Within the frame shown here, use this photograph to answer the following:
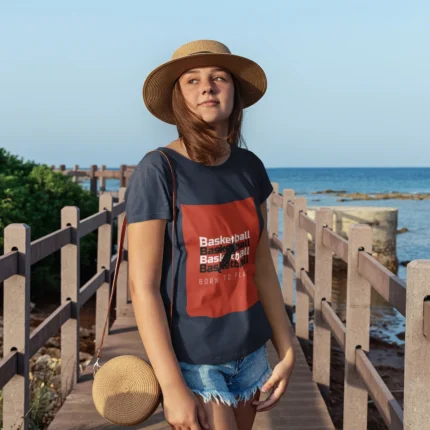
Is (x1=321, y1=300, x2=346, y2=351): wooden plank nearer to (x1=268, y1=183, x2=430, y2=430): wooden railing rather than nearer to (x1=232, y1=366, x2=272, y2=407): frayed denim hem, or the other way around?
(x1=268, y1=183, x2=430, y2=430): wooden railing

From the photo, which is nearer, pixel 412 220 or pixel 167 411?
pixel 167 411

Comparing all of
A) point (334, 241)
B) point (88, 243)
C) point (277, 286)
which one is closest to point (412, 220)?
point (88, 243)

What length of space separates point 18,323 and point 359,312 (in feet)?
6.15

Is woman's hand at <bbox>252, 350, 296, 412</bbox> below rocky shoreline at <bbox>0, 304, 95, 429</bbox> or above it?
above

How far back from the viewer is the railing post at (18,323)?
3947 mm

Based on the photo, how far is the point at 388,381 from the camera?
8.06 metres

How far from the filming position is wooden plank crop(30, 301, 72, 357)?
4363 millimetres

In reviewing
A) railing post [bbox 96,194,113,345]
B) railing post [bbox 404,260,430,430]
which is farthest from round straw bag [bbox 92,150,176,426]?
railing post [bbox 96,194,113,345]

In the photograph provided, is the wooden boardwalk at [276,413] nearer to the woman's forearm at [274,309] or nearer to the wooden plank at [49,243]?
the wooden plank at [49,243]

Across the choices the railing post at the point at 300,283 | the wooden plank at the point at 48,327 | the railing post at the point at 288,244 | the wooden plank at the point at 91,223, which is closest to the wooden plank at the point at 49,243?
the wooden plank at the point at 91,223

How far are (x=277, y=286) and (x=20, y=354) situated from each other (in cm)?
210

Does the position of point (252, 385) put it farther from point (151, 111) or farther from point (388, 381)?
point (388, 381)

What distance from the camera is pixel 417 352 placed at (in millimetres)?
2383

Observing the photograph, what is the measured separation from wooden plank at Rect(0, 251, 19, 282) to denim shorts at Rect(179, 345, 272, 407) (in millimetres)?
1782
